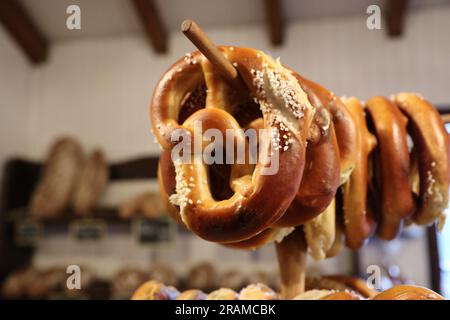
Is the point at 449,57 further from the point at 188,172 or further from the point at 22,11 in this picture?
the point at 22,11

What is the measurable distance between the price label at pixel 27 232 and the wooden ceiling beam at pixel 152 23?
1.89 metres

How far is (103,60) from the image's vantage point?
163 inches

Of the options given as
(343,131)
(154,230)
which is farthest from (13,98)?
(343,131)

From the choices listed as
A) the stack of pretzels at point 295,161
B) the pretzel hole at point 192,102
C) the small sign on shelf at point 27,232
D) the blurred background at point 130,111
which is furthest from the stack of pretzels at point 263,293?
the small sign on shelf at point 27,232

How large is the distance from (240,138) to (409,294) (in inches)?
15.5

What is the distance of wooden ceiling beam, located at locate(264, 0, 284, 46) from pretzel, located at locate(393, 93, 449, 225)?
252cm

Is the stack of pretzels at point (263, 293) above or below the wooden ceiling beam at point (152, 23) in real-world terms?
below

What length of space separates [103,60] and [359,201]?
3.61 m

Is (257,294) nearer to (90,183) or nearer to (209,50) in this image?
(209,50)

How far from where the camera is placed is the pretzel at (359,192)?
974 mm

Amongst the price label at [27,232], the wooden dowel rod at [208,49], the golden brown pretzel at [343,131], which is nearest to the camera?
the wooden dowel rod at [208,49]

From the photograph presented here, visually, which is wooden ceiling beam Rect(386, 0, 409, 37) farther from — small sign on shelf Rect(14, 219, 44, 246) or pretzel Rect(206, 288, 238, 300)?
small sign on shelf Rect(14, 219, 44, 246)

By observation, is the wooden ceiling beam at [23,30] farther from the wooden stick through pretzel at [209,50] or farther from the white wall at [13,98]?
the wooden stick through pretzel at [209,50]

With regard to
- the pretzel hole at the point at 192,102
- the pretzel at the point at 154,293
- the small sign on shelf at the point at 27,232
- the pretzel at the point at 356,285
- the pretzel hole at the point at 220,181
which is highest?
the pretzel hole at the point at 192,102
